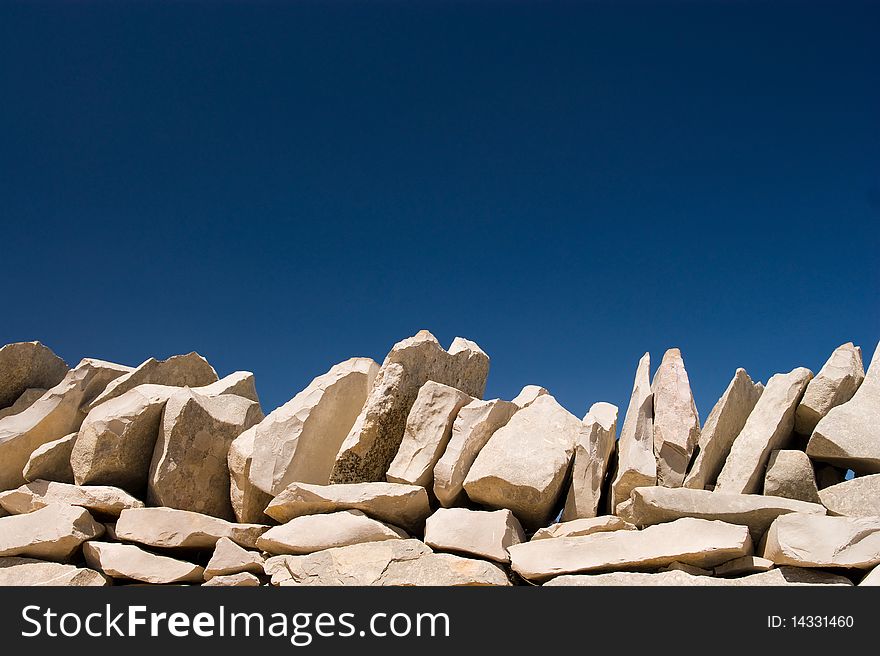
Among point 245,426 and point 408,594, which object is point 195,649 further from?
point 245,426

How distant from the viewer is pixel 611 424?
239 inches

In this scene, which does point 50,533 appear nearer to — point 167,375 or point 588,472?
point 167,375

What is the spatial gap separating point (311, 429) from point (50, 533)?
2192mm

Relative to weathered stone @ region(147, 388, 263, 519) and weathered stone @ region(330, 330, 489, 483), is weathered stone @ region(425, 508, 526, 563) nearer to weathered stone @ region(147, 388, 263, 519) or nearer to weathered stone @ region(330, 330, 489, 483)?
weathered stone @ region(330, 330, 489, 483)

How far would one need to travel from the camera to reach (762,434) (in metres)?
5.67

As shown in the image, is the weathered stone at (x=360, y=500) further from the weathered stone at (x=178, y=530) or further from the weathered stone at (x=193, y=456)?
the weathered stone at (x=193, y=456)

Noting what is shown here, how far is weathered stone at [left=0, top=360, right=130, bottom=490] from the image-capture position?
7039 mm

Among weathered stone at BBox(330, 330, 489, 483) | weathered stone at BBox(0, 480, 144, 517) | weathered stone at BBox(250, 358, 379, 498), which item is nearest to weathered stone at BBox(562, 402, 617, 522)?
weathered stone at BBox(330, 330, 489, 483)

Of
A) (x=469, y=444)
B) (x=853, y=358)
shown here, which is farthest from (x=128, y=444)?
(x=853, y=358)

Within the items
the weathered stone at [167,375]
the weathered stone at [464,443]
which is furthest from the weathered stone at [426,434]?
the weathered stone at [167,375]

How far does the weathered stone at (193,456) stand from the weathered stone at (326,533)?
3.55 feet

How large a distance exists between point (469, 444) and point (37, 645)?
3.21m

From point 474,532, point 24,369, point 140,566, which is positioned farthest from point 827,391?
point 24,369

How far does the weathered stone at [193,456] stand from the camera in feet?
20.9
